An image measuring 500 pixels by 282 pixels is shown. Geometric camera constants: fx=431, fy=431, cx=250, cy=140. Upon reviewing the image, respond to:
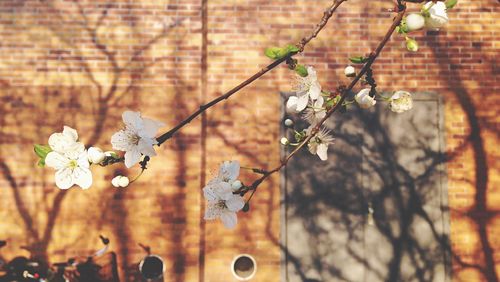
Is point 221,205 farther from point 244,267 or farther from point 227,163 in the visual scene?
point 244,267

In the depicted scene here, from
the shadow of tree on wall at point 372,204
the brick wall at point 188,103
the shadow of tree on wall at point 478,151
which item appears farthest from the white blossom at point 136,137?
the shadow of tree on wall at point 478,151

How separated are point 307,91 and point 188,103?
267 centimetres

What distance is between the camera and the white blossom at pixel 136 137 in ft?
5.75

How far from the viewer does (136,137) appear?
1860mm

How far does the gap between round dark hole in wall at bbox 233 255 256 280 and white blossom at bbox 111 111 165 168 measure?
2986 mm

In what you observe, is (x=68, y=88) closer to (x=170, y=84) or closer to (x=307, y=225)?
(x=170, y=84)

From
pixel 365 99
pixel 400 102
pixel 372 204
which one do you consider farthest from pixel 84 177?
pixel 372 204

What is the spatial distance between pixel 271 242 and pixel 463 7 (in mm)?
3342

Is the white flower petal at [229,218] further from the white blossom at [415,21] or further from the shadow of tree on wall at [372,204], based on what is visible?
the shadow of tree on wall at [372,204]

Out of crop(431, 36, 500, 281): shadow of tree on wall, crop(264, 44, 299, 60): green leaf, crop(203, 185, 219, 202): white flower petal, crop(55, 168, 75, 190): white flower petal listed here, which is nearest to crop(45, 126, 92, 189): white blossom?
crop(55, 168, 75, 190): white flower petal

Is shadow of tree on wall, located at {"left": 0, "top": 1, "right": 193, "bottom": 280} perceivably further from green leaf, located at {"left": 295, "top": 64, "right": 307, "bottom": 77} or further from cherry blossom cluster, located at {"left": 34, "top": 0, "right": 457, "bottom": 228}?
green leaf, located at {"left": 295, "top": 64, "right": 307, "bottom": 77}

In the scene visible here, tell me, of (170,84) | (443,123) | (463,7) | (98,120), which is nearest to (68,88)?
(98,120)

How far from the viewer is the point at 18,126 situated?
15.0 feet

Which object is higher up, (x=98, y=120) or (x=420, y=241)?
(x=98, y=120)
